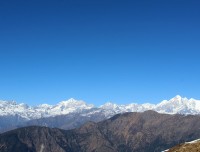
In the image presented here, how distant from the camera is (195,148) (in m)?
52.7

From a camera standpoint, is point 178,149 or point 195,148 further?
point 178,149

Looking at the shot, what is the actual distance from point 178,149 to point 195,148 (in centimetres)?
409

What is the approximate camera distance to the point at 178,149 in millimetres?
56312
